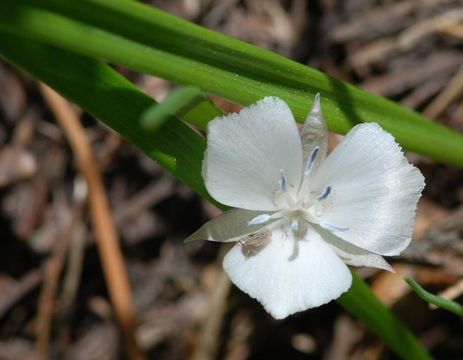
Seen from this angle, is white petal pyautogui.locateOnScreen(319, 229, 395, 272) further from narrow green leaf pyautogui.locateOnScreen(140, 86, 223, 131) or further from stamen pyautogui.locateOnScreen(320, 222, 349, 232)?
narrow green leaf pyautogui.locateOnScreen(140, 86, 223, 131)

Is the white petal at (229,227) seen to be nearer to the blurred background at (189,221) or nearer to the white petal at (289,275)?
the white petal at (289,275)

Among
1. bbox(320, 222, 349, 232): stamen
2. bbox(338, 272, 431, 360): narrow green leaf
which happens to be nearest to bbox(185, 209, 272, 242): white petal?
bbox(320, 222, 349, 232): stamen

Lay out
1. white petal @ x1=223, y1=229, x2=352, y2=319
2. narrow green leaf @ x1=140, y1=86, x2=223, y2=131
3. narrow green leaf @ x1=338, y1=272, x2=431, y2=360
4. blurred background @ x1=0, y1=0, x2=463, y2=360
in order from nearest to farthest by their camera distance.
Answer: narrow green leaf @ x1=140, y1=86, x2=223, y2=131
white petal @ x1=223, y1=229, x2=352, y2=319
narrow green leaf @ x1=338, y1=272, x2=431, y2=360
blurred background @ x1=0, y1=0, x2=463, y2=360

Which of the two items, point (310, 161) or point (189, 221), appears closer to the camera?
point (310, 161)

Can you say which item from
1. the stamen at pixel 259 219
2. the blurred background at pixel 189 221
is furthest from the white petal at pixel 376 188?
the blurred background at pixel 189 221

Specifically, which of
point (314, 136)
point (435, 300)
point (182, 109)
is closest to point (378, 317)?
point (435, 300)

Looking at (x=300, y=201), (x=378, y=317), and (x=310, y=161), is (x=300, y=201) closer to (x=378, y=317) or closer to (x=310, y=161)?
(x=310, y=161)
